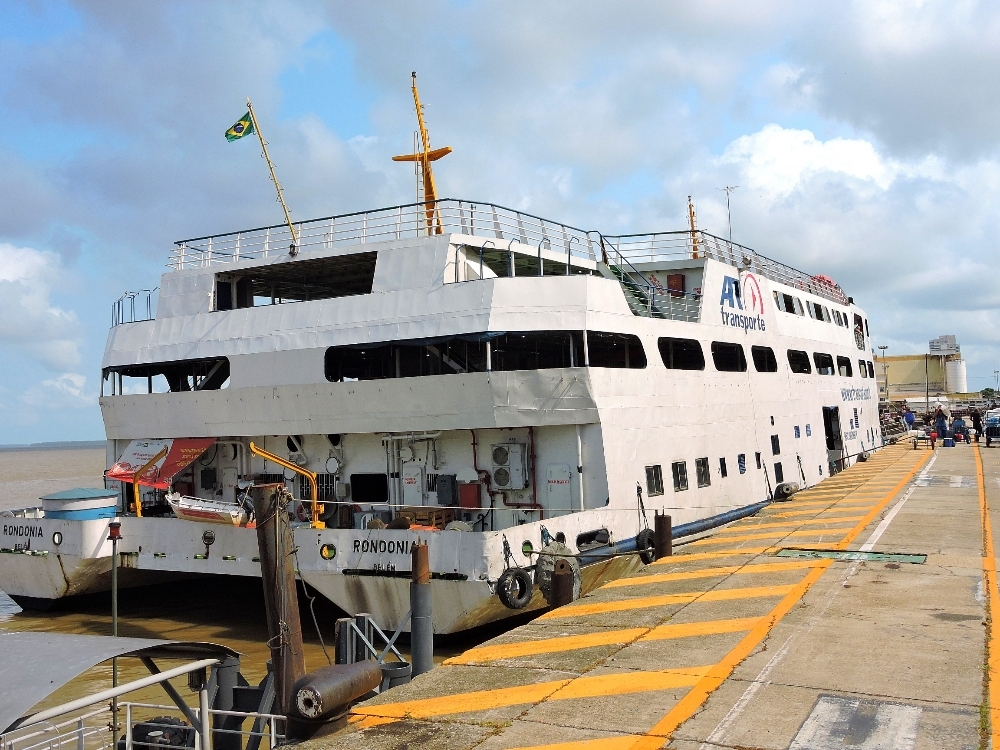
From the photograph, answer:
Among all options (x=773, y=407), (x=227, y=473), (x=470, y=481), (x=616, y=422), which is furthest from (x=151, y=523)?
(x=773, y=407)

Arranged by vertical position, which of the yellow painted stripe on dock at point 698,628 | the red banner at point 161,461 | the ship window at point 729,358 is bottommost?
the yellow painted stripe on dock at point 698,628

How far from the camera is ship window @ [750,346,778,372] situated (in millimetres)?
23078

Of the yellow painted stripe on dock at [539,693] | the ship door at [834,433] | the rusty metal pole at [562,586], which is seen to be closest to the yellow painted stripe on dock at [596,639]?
the yellow painted stripe on dock at [539,693]

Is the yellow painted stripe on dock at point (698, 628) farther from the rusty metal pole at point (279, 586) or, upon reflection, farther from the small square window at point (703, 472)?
the small square window at point (703, 472)

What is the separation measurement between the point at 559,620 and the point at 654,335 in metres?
8.01

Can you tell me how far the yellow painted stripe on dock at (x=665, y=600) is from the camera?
10.7 meters

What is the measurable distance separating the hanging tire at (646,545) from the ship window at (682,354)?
16.4ft

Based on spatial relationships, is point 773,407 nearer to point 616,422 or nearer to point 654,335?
point 654,335

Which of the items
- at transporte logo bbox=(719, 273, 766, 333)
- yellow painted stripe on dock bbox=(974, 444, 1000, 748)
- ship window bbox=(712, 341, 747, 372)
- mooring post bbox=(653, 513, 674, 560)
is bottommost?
yellow painted stripe on dock bbox=(974, 444, 1000, 748)

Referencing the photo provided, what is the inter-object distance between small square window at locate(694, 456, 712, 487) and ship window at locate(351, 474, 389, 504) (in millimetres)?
6632

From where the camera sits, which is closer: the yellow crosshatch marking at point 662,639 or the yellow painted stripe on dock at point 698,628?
the yellow crosshatch marking at point 662,639

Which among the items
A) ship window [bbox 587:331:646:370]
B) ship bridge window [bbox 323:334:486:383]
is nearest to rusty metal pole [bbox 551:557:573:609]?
ship bridge window [bbox 323:334:486:383]

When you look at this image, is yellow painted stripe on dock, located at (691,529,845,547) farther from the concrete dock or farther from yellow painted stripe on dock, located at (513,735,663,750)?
yellow painted stripe on dock, located at (513,735,663,750)

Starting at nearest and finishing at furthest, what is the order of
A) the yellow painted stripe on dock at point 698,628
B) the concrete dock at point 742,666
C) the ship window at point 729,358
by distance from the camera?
1. the concrete dock at point 742,666
2. the yellow painted stripe on dock at point 698,628
3. the ship window at point 729,358
